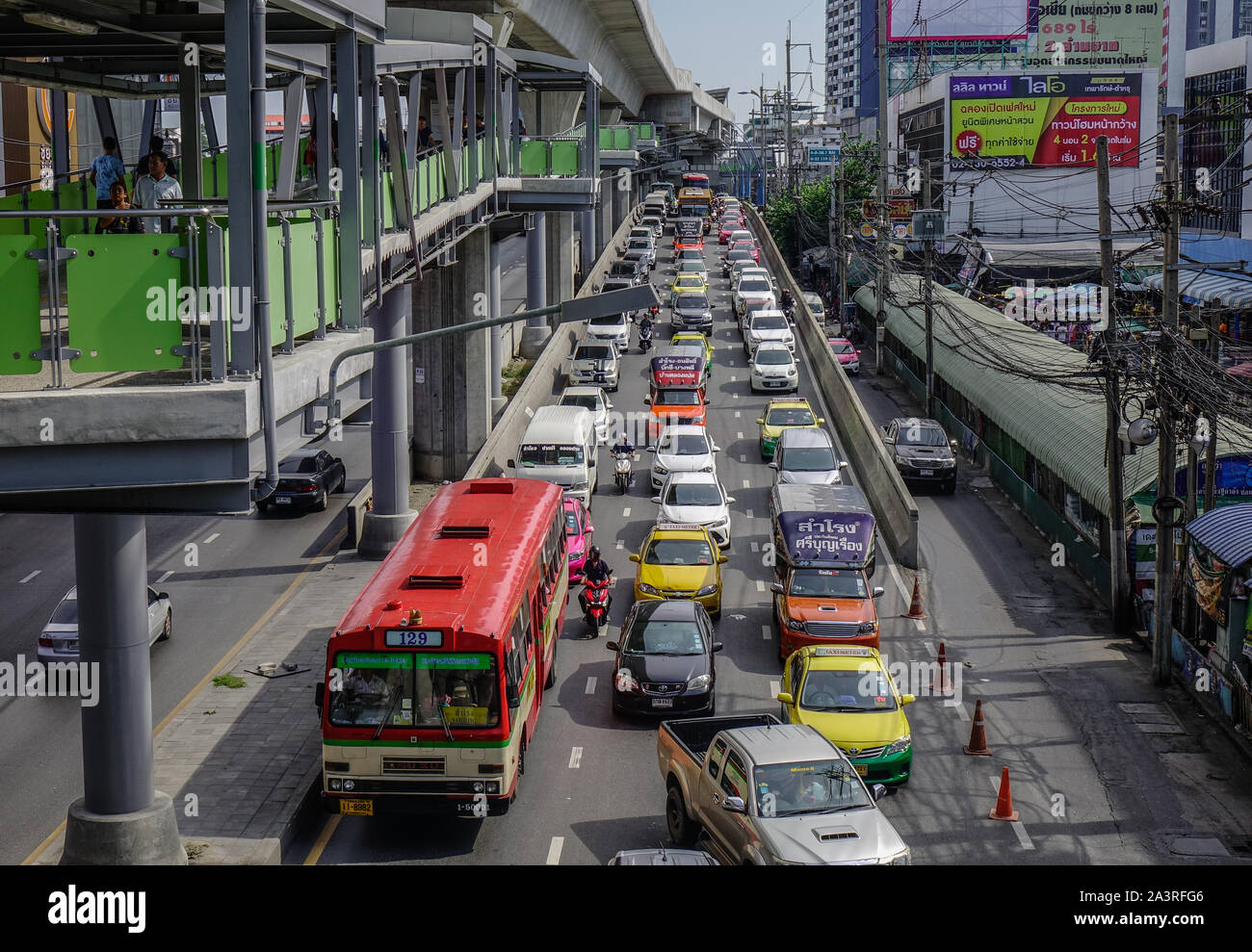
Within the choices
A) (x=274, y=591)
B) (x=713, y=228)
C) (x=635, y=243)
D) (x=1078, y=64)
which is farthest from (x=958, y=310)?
(x=1078, y=64)

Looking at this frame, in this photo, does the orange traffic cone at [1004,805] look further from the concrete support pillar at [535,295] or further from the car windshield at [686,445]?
the concrete support pillar at [535,295]

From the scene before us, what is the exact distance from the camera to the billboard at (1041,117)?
8625 centimetres

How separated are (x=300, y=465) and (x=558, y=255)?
30.8 m

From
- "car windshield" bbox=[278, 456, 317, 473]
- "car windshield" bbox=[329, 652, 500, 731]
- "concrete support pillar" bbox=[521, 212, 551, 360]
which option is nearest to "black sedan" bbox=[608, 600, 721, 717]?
"car windshield" bbox=[329, 652, 500, 731]

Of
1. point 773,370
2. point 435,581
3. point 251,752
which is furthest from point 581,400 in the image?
point 435,581

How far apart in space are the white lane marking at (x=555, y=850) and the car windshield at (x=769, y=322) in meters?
40.8

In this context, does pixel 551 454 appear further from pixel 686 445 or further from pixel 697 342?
pixel 697 342

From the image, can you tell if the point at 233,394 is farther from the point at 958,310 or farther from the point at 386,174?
the point at 958,310

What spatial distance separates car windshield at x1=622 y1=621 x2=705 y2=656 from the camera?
71.9 ft

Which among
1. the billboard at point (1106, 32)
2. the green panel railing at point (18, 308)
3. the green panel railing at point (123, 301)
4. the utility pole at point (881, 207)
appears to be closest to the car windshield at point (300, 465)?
the green panel railing at point (123, 301)

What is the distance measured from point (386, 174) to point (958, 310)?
33676 mm

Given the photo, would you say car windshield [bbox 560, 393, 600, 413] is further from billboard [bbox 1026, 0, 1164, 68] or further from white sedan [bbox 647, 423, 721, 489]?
billboard [bbox 1026, 0, 1164, 68]

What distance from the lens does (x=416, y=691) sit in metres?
16.6

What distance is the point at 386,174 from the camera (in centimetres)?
2191
